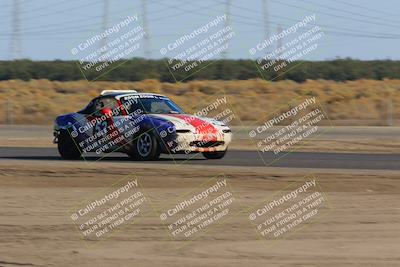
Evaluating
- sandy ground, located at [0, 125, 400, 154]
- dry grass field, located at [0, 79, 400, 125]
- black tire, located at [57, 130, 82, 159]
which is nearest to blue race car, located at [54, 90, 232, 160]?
black tire, located at [57, 130, 82, 159]

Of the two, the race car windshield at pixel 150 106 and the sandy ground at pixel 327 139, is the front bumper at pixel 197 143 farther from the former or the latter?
the sandy ground at pixel 327 139

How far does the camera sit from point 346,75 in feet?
274

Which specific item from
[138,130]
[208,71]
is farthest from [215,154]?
[208,71]

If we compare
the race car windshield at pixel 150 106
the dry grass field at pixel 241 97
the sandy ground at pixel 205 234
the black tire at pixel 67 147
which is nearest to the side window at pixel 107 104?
the race car windshield at pixel 150 106

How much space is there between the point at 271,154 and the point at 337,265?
13.4m

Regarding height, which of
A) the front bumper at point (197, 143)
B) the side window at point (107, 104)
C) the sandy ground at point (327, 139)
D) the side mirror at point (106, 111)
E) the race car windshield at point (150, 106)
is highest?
the side window at point (107, 104)

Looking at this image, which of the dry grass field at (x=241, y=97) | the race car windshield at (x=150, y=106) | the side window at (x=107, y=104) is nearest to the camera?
the race car windshield at (x=150, y=106)

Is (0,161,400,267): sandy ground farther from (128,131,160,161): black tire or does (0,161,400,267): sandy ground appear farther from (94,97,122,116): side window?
(94,97,122,116): side window

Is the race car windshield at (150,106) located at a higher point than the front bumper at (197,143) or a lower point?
higher

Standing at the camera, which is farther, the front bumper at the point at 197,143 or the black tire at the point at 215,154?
the black tire at the point at 215,154

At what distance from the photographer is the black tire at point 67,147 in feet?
71.0

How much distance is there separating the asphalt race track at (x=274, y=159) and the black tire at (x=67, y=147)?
0.20m

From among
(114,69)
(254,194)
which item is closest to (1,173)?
(254,194)

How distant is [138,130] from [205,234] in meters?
9.17
